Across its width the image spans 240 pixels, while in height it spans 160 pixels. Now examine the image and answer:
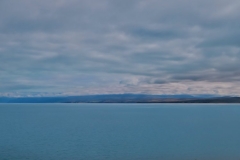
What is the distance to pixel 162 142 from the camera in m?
35.8

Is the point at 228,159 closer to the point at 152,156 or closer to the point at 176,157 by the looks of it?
the point at 176,157

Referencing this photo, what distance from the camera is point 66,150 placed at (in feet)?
101

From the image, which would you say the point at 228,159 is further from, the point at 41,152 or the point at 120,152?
the point at 41,152

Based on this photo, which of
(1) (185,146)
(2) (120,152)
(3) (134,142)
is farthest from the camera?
(3) (134,142)

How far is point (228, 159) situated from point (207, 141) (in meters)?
10.5

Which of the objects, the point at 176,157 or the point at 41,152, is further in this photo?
the point at 41,152

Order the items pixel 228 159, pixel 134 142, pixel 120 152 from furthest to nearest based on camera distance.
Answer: pixel 134 142, pixel 120 152, pixel 228 159

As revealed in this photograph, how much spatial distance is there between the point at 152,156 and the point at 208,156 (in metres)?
5.46

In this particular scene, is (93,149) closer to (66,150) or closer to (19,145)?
(66,150)

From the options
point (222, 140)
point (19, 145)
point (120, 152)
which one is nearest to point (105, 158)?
point (120, 152)

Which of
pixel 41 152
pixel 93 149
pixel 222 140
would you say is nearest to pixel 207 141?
pixel 222 140

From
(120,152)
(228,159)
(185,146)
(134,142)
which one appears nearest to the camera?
(228,159)

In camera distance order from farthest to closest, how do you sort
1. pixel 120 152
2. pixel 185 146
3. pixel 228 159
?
pixel 185 146 < pixel 120 152 < pixel 228 159

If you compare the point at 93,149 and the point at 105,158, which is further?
the point at 93,149
